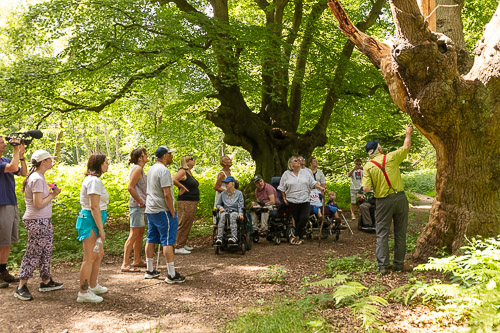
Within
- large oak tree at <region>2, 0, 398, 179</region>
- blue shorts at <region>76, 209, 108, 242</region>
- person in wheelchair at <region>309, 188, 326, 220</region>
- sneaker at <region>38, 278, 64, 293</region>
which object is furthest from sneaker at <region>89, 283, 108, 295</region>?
large oak tree at <region>2, 0, 398, 179</region>

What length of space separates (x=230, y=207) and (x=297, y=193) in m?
1.56

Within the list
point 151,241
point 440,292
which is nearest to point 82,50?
point 151,241

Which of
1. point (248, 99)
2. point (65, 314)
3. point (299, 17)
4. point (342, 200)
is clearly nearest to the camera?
point (65, 314)

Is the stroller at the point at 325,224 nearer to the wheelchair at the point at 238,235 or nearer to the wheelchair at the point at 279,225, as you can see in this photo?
the wheelchair at the point at 279,225

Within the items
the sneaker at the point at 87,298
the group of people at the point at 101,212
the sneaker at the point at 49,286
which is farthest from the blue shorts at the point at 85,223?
the sneaker at the point at 49,286

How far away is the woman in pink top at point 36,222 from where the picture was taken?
4.80 metres

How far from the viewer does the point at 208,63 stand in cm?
1030

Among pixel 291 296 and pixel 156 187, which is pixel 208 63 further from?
pixel 291 296

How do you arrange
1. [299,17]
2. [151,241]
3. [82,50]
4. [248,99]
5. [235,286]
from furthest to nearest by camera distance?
[248,99] < [299,17] < [82,50] < [151,241] < [235,286]

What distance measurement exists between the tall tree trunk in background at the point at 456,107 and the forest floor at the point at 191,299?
1203 millimetres

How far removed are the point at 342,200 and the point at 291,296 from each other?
11.5 m

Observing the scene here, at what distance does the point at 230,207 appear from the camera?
7.62 m

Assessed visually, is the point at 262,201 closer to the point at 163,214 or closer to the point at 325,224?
the point at 325,224

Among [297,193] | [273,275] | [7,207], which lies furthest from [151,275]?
[297,193]
